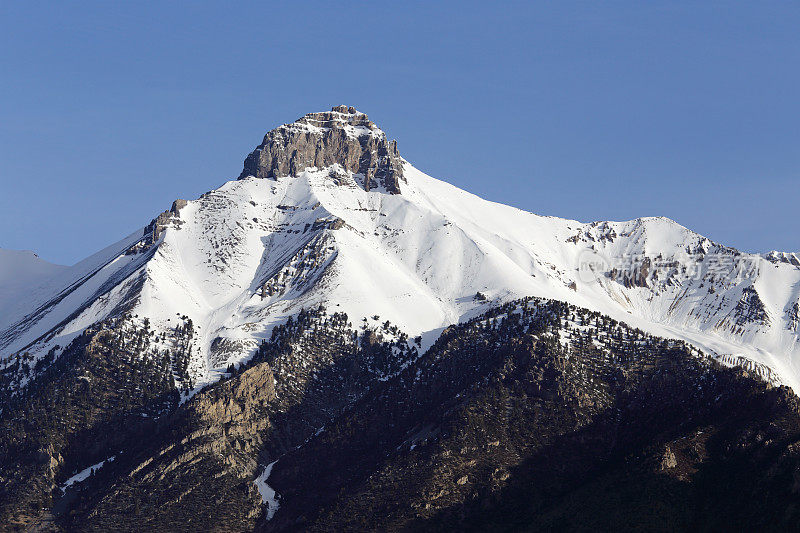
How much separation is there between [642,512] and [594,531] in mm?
9349

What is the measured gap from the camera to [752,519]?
18888 centimetres

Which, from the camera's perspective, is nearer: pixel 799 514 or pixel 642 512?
pixel 799 514

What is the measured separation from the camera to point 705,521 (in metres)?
196

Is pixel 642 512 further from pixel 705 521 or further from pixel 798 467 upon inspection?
pixel 798 467

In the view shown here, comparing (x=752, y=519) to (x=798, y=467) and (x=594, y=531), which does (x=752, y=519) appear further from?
(x=594, y=531)

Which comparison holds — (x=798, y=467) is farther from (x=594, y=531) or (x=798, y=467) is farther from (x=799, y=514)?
(x=594, y=531)

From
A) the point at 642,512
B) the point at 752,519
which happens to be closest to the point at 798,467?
the point at 752,519

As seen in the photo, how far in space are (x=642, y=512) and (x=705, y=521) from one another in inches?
430

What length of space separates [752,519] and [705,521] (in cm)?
951

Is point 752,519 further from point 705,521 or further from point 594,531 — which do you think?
point 594,531

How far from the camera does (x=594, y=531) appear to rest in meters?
196

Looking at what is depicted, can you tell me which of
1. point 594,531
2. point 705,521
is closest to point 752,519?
point 705,521

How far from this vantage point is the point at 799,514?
594 feet

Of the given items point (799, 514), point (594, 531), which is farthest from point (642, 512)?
point (799, 514)
